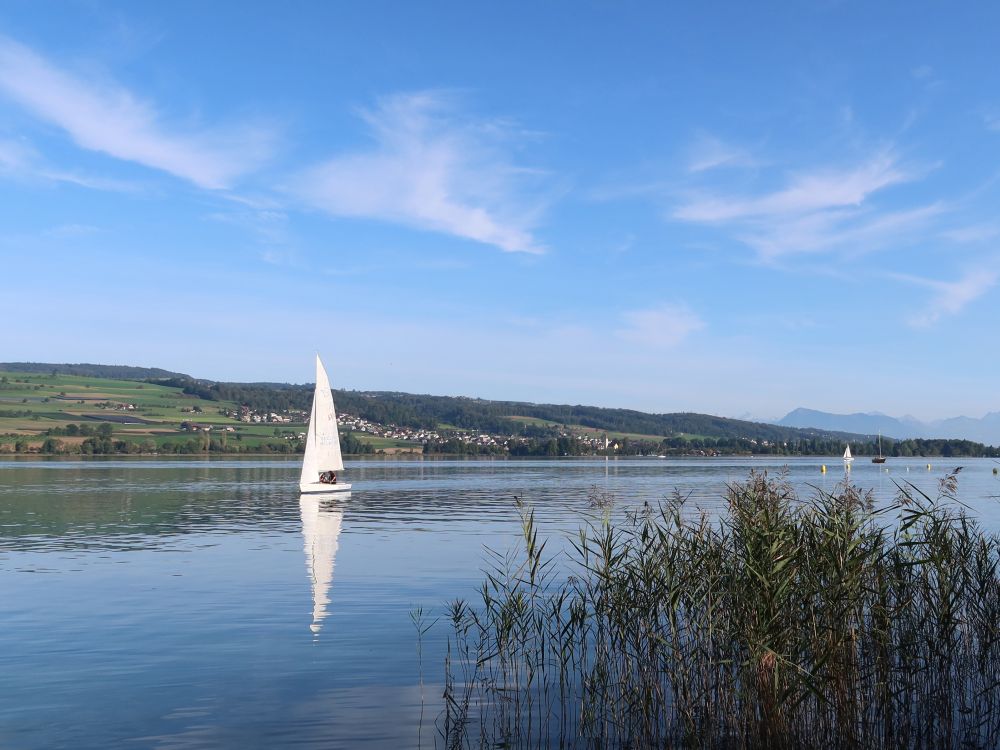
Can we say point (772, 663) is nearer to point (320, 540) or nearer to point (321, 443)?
point (320, 540)

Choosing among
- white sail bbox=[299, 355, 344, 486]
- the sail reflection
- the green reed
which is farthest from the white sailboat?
the green reed

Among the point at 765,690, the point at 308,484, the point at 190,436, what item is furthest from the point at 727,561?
the point at 190,436

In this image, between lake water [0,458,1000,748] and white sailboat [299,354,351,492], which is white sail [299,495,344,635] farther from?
white sailboat [299,354,351,492]

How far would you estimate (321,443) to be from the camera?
272 feet

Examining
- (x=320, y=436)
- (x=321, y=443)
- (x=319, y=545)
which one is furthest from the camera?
(x=321, y=443)

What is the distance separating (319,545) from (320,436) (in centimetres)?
3823

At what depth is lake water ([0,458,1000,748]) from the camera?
16344 millimetres

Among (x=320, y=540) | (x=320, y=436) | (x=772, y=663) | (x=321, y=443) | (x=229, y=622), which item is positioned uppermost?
(x=320, y=436)

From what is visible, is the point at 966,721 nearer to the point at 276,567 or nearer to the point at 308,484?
the point at 276,567

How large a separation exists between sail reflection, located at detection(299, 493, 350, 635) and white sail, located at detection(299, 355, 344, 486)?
2612mm

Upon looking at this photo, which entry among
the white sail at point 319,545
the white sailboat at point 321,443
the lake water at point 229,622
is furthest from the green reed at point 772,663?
the white sailboat at point 321,443

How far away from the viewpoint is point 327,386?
8225cm

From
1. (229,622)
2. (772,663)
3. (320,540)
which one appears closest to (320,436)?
(320,540)

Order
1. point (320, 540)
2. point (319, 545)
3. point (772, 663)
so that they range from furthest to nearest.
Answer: point (320, 540) < point (319, 545) < point (772, 663)
